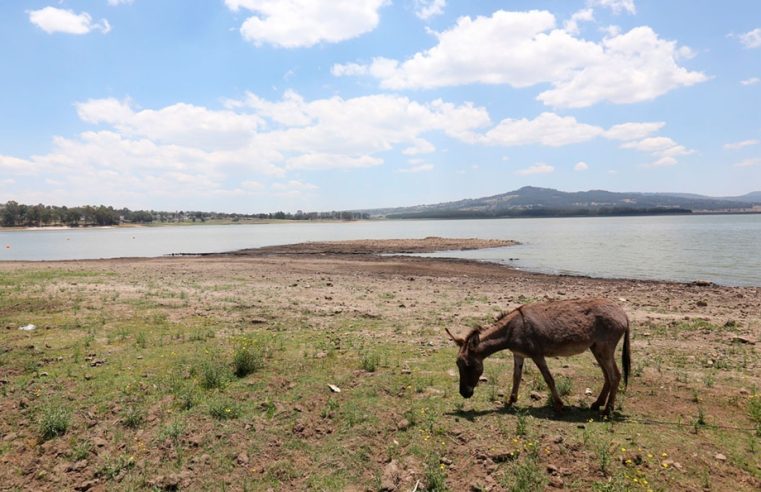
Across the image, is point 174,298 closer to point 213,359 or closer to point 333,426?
point 213,359

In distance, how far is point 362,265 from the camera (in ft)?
152

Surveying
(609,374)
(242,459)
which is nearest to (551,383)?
(609,374)

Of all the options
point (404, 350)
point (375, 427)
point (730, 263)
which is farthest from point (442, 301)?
point (730, 263)

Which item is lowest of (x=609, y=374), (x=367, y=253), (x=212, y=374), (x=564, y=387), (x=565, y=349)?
(x=367, y=253)

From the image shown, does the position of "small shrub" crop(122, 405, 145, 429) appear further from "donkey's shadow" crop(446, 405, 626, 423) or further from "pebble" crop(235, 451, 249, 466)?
"donkey's shadow" crop(446, 405, 626, 423)

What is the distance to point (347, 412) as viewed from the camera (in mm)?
8445

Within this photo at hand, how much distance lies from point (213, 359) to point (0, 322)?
29.8ft

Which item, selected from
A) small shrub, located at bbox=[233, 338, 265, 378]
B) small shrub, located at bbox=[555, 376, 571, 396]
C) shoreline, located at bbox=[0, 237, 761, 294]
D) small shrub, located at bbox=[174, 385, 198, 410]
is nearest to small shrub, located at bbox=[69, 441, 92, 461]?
small shrub, located at bbox=[174, 385, 198, 410]

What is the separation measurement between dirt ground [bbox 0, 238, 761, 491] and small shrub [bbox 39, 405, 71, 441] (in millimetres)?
41

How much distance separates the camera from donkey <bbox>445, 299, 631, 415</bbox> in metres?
8.45

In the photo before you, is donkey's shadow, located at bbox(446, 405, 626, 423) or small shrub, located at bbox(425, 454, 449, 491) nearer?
small shrub, located at bbox(425, 454, 449, 491)

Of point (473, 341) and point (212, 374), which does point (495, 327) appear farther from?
point (212, 374)

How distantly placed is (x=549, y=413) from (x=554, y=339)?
1401mm

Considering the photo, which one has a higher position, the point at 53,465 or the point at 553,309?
the point at 553,309
